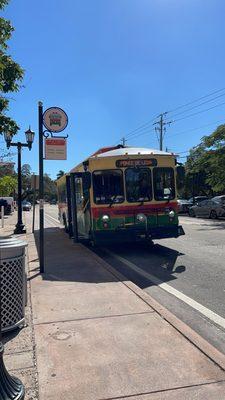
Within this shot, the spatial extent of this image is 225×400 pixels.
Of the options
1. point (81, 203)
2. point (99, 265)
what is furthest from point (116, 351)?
point (81, 203)

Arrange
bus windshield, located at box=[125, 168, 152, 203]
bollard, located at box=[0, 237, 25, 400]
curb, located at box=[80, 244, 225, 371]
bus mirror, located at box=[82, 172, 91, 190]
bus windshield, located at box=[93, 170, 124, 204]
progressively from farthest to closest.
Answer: bus windshield, located at box=[125, 168, 152, 203] < bus windshield, located at box=[93, 170, 124, 204] < bus mirror, located at box=[82, 172, 91, 190] < curb, located at box=[80, 244, 225, 371] < bollard, located at box=[0, 237, 25, 400]

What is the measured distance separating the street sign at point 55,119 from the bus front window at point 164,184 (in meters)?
3.46

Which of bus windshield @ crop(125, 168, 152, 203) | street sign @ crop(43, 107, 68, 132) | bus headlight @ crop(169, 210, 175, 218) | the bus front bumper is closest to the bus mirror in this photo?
bus windshield @ crop(125, 168, 152, 203)

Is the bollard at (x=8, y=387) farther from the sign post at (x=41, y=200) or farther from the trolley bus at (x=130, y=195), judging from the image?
the trolley bus at (x=130, y=195)

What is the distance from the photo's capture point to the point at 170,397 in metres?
3.61

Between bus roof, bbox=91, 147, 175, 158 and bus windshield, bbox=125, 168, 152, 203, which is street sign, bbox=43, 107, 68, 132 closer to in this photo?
bus roof, bbox=91, 147, 175, 158

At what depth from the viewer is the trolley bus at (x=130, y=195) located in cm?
1130

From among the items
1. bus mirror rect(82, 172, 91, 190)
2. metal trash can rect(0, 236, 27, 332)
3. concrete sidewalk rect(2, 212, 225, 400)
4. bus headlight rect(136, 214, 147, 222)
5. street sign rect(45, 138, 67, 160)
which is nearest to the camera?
concrete sidewalk rect(2, 212, 225, 400)

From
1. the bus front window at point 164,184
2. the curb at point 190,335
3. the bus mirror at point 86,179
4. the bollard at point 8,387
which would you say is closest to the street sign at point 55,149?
the bus mirror at point 86,179

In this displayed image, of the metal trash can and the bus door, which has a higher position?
the bus door

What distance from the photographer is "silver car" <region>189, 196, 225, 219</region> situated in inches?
1161

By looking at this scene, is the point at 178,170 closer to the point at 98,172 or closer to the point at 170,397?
the point at 98,172

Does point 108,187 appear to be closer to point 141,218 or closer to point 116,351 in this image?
point 141,218

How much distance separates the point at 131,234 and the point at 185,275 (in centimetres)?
272
